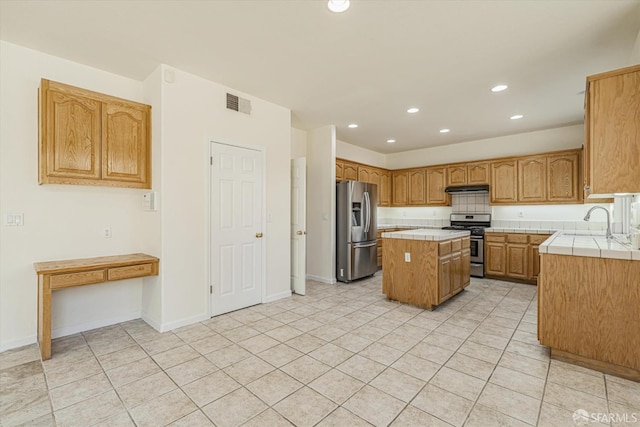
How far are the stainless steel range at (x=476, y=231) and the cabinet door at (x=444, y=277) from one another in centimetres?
202

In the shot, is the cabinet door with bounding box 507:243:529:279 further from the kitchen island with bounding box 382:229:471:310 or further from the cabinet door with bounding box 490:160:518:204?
the kitchen island with bounding box 382:229:471:310

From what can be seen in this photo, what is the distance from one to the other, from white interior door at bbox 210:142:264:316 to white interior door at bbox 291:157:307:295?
0.71 metres

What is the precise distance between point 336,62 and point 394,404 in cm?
305

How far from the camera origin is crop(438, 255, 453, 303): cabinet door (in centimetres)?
373

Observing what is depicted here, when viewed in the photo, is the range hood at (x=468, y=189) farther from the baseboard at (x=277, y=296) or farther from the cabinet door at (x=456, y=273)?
the baseboard at (x=277, y=296)

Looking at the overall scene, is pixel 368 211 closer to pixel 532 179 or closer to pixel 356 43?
pixel 532 179

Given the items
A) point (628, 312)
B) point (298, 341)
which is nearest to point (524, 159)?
point (628, 312)

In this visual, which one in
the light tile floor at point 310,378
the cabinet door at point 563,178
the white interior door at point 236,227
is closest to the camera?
the light tile floor at point 310,378

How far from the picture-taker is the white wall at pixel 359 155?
6.38 meters

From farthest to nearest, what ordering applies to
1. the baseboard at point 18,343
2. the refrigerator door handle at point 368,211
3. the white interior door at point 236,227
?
the refrigerator door handle at point 368,211 < the white interior door at point 236,227 < the baseboard at point 18,343

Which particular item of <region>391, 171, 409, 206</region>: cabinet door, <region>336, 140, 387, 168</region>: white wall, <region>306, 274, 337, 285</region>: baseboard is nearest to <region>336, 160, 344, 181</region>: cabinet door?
<region>336, 140, 387, 168</region>: white wall

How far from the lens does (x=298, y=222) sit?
15.3 ft

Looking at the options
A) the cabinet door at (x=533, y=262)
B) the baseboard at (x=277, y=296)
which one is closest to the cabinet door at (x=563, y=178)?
the cabinet door at (x=533, y=262)

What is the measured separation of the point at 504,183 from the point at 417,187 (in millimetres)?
1752
